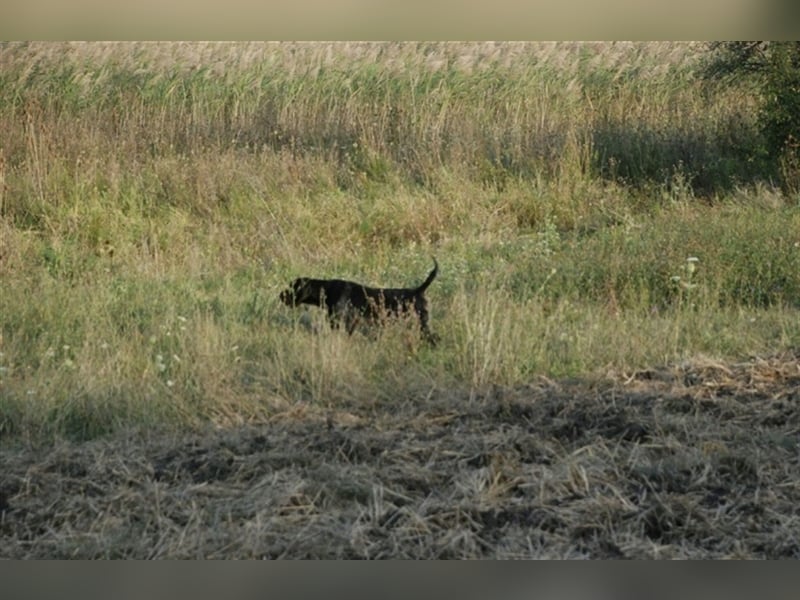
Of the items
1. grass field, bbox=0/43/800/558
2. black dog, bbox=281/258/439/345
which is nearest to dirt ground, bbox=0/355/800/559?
grass field, bbox=0/43/800/558

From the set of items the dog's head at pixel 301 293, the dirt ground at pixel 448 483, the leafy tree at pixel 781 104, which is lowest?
the dirt ground at pixel 448 483

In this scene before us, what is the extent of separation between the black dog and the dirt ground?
0.64m

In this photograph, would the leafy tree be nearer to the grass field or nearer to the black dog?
the grass field

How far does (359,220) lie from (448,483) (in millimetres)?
2745

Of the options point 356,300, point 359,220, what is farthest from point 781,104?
point 356,300

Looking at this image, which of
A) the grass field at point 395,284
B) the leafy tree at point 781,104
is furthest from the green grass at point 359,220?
the leafy tree at point 781,104

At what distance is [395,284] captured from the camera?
6.47 metres

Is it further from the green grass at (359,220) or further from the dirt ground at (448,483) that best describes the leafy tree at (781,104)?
the dirt ground at (448,483)

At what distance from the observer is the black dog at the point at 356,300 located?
18.4 ft

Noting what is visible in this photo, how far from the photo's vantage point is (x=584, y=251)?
6656mm

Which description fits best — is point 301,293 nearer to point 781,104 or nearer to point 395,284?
point 395,284

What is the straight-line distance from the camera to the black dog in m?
5.60

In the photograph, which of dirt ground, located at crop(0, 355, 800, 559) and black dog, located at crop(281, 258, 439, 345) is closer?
dirt ground, located at crop(0, 355, 800, 559)

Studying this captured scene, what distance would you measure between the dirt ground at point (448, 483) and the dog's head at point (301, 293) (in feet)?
2.73
